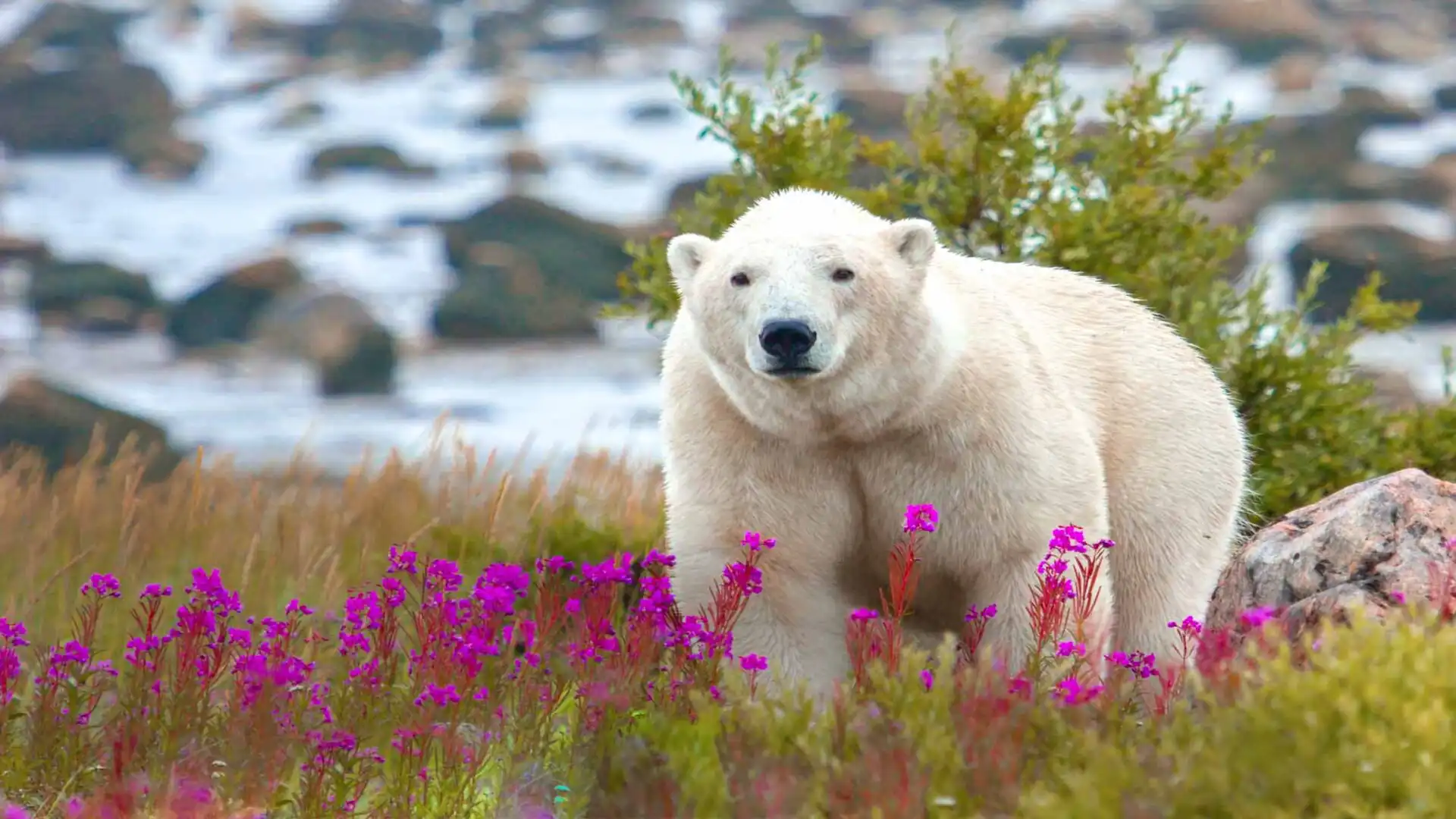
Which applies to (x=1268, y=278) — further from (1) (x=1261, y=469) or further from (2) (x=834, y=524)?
(2) (x=834, y=524)

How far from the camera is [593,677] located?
410 cm

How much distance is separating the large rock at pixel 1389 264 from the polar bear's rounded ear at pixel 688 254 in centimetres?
2265

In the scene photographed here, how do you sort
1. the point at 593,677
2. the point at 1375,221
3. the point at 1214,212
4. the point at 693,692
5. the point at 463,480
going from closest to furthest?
the point at 693,692 < the point at 593,677 < the point at 463,480 < the point at 1375,221 < the point at 1214,212

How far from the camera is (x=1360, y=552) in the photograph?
4.54 metres

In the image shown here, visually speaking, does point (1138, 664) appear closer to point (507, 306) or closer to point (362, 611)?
point (362, 611)

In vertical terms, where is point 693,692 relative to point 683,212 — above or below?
below

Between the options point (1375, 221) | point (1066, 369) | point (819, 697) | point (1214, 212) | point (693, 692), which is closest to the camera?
point (693, 692)

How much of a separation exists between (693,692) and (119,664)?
3053 mm

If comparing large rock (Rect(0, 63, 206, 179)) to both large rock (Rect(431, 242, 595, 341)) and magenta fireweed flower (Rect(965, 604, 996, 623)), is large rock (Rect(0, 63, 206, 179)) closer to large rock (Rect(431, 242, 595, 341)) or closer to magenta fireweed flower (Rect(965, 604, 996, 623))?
large rock (Rect(431, 242, 595, 341))

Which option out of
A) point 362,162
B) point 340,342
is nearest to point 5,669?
point 340,342

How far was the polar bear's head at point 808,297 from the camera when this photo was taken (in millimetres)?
4273

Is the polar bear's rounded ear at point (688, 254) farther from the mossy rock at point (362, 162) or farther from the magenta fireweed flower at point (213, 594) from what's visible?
the mossy rock at point (362, 162)

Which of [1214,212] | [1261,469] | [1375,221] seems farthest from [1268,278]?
[1214,212]

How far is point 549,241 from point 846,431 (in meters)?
26.1
